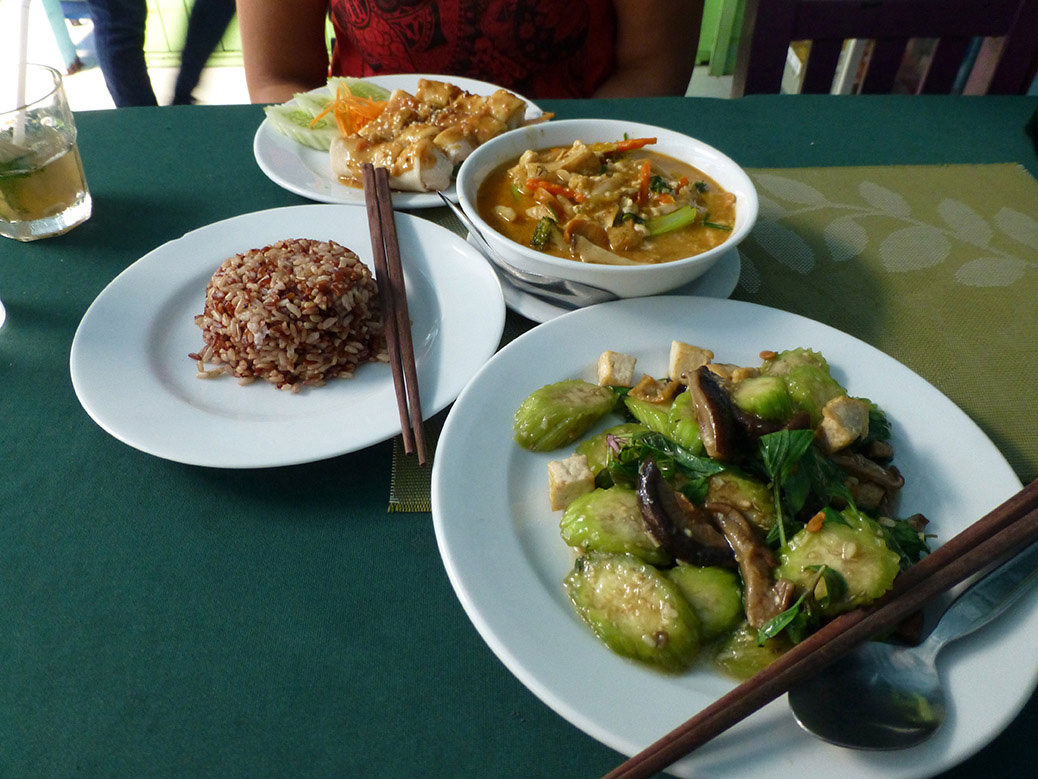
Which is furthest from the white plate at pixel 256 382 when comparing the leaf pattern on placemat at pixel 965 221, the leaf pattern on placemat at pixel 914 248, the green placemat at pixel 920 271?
the leaf pattern on placemat at pixel 965 221

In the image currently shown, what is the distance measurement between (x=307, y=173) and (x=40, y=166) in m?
0.72

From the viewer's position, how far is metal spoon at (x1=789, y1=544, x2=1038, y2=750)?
898mm

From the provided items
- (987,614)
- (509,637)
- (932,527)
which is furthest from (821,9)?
(509,637)

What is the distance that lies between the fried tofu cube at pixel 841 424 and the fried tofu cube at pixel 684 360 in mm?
281

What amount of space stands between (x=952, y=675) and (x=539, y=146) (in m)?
1.62

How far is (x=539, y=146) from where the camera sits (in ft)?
6.59

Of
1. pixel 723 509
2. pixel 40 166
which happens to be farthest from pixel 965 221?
pixel 40 166

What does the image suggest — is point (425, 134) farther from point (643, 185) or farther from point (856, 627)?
point (856, 627)

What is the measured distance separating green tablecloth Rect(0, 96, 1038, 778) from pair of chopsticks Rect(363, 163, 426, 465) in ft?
0.38

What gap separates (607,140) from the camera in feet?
Result: 6.67

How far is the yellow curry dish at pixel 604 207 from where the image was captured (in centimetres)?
174

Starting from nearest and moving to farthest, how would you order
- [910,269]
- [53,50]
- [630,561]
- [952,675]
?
1. [952,675]
2. [630,561]
3. [910,269]
4. [53,50]

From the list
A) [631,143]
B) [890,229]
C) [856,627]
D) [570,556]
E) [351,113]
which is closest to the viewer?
[856,627]

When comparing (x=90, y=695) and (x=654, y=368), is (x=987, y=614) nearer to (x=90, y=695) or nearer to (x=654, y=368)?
(x=654, y=368)
